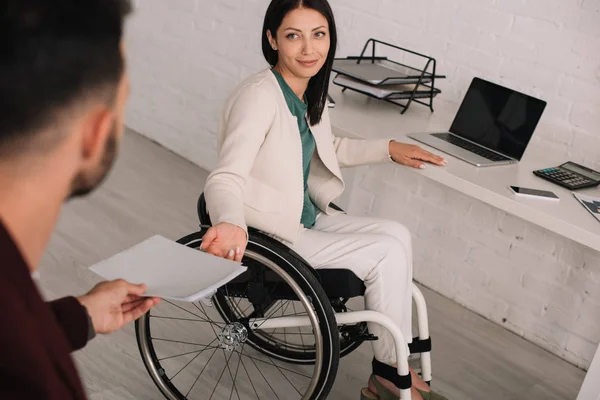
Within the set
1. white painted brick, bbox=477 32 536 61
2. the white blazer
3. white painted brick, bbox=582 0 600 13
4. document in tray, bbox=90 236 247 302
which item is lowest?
document in tray, bbox=90 236 247 302

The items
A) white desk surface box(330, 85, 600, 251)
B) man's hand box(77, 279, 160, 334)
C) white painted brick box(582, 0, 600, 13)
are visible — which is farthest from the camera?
white painted brick box(582, 0, 600, 13)

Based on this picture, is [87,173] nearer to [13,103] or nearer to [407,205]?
[13,103]

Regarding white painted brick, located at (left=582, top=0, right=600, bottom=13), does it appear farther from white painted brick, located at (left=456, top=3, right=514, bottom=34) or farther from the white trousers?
the white trousers

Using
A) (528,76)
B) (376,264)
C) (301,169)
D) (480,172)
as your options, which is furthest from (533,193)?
(528,76)

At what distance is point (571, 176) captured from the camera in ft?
6.55

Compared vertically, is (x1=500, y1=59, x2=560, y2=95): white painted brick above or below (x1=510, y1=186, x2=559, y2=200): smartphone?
above

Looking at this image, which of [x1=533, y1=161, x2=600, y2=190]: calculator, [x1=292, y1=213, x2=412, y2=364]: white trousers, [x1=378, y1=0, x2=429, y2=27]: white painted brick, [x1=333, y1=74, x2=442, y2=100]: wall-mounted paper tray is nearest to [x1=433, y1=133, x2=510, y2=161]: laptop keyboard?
[x1=533, y1=161, x2=600, y2=190]: calculator

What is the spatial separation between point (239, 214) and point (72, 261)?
1177 mm

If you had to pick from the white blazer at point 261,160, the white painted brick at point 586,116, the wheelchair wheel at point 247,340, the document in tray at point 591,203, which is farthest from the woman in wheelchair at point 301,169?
the white painted brick at point 586,116

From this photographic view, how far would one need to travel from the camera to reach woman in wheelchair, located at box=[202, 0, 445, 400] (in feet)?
5.50

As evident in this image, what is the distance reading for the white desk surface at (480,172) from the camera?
5.67 feet

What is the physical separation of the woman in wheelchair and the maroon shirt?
2.91ft

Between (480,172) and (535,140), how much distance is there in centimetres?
55

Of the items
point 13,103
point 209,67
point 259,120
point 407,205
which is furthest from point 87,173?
point 209,67
